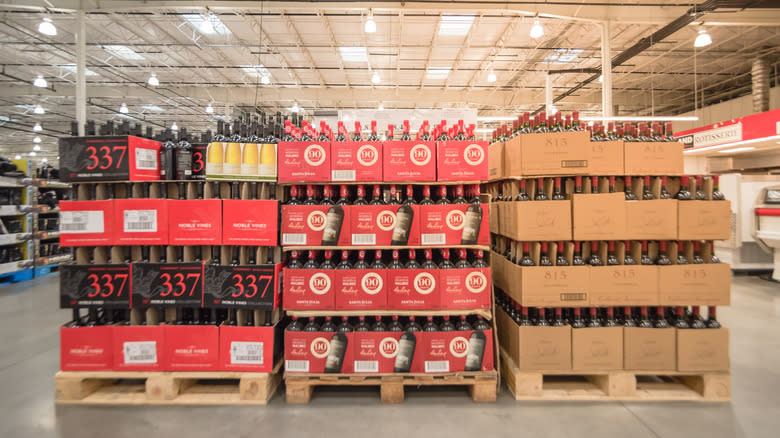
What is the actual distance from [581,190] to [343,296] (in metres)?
2.30

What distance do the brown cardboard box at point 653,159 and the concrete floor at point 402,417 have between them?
6.45ft

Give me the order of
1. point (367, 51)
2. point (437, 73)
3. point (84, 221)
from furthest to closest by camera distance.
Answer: point (437, 73)
point (367, 51)
point (84, 221)

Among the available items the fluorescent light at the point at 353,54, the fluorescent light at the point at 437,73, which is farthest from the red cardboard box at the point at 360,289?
the fluorescent light at the point at 437,73

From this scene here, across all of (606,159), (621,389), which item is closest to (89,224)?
(606,159)

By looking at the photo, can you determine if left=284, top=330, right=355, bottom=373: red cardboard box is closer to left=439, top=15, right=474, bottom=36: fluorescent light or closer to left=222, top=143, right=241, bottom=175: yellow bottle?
left=222, top=143, right=241, bottom=175: yellow bottle

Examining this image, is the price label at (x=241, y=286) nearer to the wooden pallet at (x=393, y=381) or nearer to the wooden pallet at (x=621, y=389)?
the wooden pallet at (x=393, y=381)

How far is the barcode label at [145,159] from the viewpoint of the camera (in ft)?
9.92

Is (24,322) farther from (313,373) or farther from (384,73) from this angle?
(384,73)

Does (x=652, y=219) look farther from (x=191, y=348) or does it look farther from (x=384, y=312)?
(x=191, y=348)

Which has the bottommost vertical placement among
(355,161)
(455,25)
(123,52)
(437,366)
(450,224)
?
(437,366)

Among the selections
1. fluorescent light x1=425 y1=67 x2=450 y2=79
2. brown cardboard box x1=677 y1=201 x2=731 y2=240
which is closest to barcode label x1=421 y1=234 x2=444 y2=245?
brown cardboard box x1=677 y1=201 x2=731 y2=240

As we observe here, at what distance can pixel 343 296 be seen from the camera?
2.94 metres

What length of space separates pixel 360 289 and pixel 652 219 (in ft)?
8.50

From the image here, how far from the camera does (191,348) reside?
2961mm
